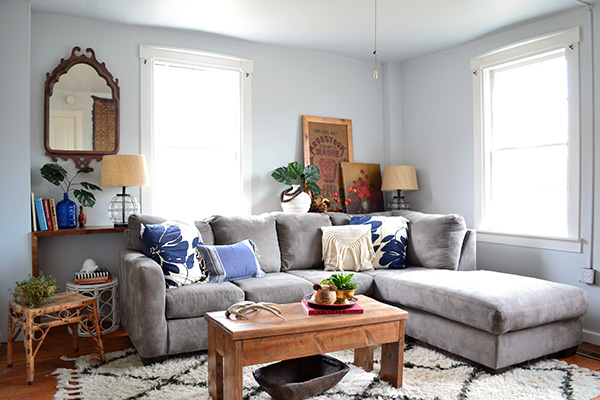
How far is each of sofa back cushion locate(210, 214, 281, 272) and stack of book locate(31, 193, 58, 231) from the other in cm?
121

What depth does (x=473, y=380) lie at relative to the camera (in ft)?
9.10

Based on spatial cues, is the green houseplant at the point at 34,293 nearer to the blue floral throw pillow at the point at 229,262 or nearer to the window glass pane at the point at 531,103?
the blue floral throw pillow at the point at 229,262

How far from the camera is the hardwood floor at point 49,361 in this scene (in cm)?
265

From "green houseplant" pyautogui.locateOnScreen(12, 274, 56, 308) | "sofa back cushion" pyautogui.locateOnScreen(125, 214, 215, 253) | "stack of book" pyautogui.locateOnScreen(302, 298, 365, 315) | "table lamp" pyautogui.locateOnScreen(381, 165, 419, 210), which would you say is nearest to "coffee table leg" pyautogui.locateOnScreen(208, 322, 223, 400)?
"stack of book" pyautogui.locateOnScreen(302, 298, 365, 315)

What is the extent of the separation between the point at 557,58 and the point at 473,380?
277 centimetres

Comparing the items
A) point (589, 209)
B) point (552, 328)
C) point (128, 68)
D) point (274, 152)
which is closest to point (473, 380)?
point (552, 328)

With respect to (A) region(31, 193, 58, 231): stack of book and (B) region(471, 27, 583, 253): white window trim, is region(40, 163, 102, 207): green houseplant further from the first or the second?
(B) region(471, 27, 583, 253): white window trim

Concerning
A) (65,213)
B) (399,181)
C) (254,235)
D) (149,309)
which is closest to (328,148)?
(399,181)

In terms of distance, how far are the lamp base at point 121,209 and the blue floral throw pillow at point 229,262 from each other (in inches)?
30.4

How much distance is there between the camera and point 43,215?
11.9 feet

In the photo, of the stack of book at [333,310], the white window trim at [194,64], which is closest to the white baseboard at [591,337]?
the stack of book at [333,310]

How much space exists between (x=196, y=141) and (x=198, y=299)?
1859 millimetres

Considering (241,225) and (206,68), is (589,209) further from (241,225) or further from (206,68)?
(206,68)

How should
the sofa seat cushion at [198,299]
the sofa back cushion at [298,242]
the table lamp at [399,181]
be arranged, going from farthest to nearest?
the table lamp at [399,181], the sofa back cushion at [298,242], the sofa seat cushion at [198,299]
